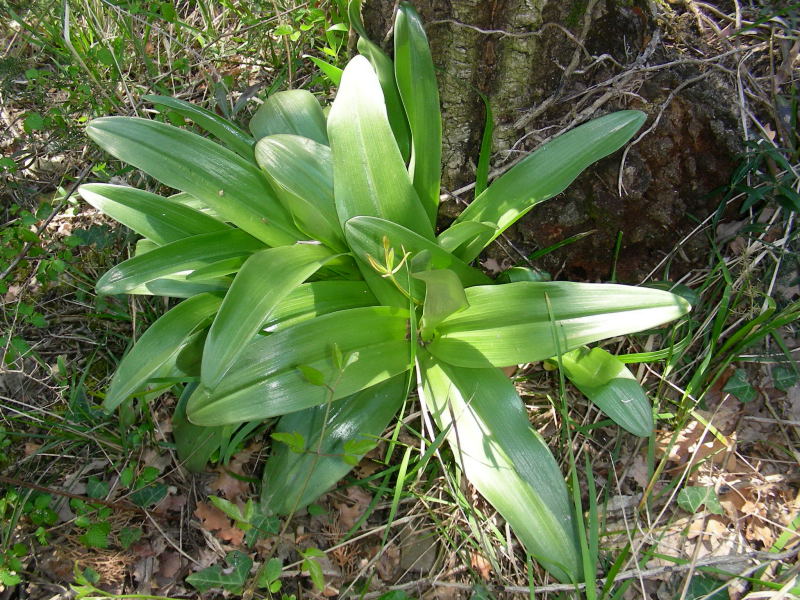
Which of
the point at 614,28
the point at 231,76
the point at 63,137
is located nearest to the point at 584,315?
the point at 614,28

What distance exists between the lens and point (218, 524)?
5.24 feet

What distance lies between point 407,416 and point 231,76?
1551 mm

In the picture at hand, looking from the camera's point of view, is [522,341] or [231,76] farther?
[231,76]

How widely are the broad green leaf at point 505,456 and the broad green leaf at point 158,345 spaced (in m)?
0.60

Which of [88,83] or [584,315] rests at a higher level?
[88,83]

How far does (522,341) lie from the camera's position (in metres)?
1.34

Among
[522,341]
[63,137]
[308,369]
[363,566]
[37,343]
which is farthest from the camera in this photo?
[63,137]

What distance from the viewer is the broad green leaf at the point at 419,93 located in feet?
5.00

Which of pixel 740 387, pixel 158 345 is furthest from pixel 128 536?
pixel 740 387

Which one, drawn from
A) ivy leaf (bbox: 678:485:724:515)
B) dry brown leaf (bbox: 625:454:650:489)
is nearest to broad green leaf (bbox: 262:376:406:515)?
dry brown leaf (bbox: 625:454:650:489)

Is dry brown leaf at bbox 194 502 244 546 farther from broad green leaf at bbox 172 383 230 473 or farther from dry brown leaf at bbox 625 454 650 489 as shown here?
dry brown leaf at bbox 625 454 650 489

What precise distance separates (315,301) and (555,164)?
0.72 meters

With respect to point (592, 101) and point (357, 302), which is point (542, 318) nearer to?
point (357, 302)

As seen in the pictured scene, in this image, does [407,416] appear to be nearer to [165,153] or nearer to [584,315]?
[584,315]
